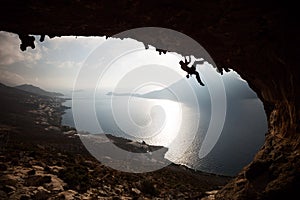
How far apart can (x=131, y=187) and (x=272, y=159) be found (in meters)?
12.7

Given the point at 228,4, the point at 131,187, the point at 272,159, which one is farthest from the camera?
the point at 131,187

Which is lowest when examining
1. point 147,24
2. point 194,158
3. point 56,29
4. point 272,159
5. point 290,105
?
point 194,158

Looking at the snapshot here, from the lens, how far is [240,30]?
31.8 feet

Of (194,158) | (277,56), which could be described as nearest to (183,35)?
(277,56)

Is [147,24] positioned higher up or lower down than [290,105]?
higher up

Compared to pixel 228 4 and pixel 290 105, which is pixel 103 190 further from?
pixel 228 4

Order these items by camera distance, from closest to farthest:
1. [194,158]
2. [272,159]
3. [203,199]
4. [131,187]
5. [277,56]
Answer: [277,56] → [272,159] → [203,199] → [131,187] → [194,158]

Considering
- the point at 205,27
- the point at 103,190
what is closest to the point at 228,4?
the point at 205,27

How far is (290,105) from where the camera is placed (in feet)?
33.9

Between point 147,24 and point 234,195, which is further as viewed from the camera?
point 234,195

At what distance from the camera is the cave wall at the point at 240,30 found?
838 centimetres

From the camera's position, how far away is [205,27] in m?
10.1

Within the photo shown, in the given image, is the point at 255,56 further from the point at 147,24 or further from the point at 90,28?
the point at 90,28

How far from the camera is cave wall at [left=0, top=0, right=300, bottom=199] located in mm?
8375
